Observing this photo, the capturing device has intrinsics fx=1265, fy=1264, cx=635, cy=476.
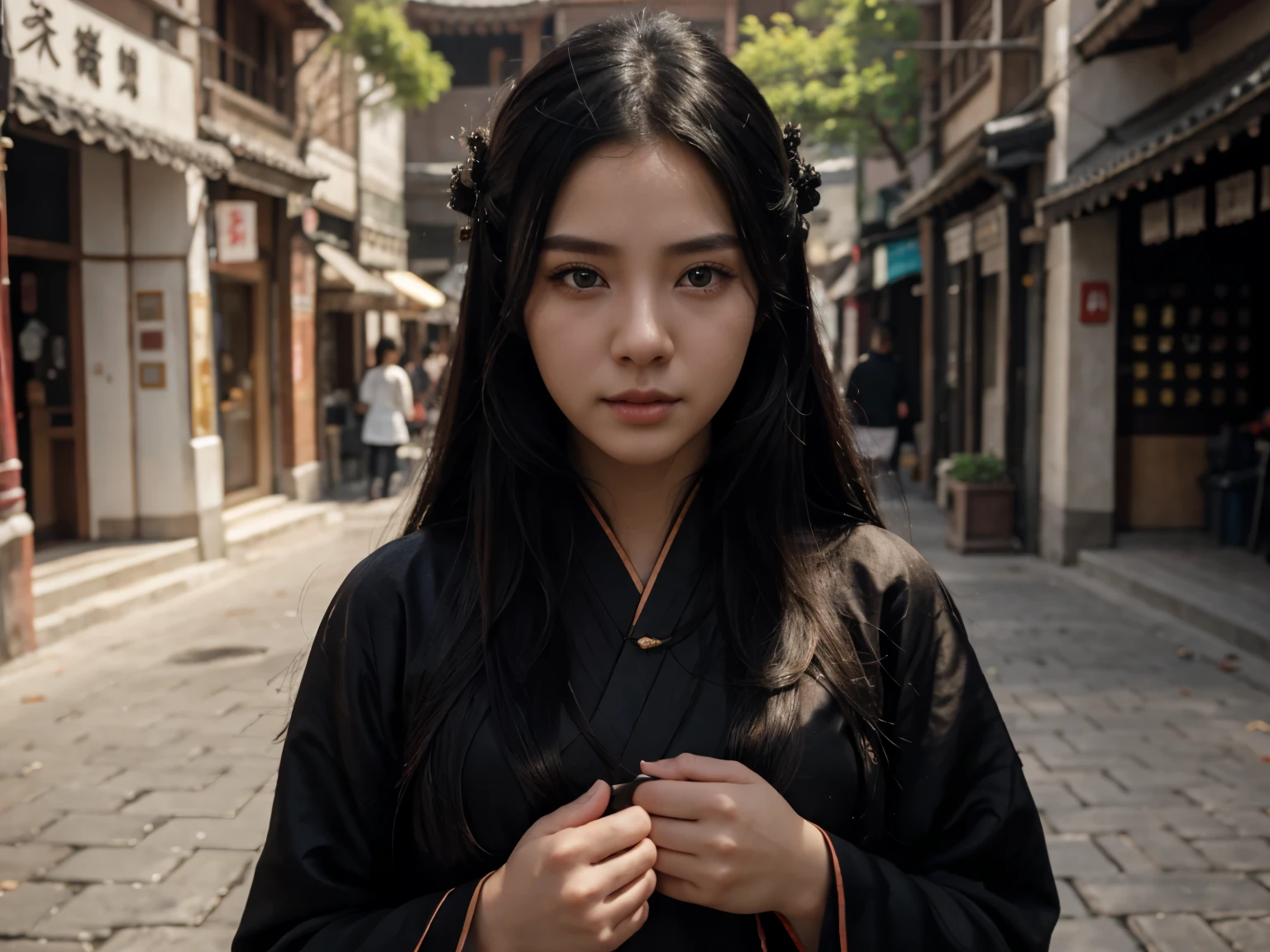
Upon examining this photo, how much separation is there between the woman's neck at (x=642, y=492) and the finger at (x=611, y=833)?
1.31 ft

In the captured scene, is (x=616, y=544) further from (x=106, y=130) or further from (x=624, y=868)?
(x=106, y=130)

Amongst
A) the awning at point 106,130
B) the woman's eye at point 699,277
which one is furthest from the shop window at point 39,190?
the woman's eye at point 699,277

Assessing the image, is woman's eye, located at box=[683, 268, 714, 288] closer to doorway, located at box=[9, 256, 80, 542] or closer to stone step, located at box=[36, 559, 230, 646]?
stone step, located at box=[36, 559, 230, 646]

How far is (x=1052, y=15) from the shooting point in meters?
11.1

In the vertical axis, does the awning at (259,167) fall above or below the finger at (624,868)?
above

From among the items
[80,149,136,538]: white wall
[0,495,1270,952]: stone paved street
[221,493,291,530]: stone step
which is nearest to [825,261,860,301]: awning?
[221,493,291,530]: stone step

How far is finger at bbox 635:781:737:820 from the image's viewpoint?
1.36 meters

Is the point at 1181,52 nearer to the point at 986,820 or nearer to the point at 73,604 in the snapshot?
the point at 73,604

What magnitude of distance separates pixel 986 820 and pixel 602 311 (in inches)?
30.2

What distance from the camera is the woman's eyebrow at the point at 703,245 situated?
4.74ft

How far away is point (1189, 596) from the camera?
8.34m

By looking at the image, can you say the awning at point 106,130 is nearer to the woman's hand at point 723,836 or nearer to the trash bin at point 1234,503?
the woman's hand at point 723,836

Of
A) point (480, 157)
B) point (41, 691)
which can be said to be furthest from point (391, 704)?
point (41, 691)

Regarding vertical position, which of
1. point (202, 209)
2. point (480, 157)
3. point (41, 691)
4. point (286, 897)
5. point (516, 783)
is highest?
point (202, 209)
